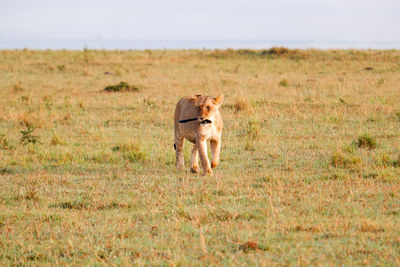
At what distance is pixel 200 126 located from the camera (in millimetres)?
8891

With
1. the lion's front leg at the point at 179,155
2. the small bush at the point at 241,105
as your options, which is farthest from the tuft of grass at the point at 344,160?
the small bush at the point at 241,105

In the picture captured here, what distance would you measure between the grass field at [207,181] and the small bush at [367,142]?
0.03 metres

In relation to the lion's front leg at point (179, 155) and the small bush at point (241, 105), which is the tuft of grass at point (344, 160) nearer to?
the lion's front leg at point (179, 155)

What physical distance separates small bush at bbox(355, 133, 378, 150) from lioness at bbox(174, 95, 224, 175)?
360 cm

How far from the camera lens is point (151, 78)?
26.7 m

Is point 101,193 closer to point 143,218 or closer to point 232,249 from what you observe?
point 143,218

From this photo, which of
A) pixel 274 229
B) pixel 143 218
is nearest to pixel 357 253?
pixel 274 229

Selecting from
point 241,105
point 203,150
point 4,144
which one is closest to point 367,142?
point 203,150

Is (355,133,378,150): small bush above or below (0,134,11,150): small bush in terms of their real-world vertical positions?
above

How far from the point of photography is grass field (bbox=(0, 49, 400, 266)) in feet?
19.3

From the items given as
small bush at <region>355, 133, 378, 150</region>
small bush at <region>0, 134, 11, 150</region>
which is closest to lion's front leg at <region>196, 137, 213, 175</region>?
small bush at <region>355, 133, 378, 150</region>

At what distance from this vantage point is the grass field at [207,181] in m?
5.89

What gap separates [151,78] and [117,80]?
61.2 inches

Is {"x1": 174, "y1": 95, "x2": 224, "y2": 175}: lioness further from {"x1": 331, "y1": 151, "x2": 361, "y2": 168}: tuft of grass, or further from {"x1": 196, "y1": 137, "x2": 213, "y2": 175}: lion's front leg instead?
{"x1": 331, "y1": 151, "x2": 361, "y2": 168}: tuft of grass
